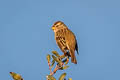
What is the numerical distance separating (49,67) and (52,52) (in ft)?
2.05

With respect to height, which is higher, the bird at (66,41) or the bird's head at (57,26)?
the bird's head at (57,26)

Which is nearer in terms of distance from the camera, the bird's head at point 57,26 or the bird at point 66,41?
the bird at point 66,41

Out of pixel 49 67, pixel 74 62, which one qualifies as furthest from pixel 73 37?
pixel 49 67

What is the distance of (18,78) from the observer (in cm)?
246

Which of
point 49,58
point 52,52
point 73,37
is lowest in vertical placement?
point 49,58

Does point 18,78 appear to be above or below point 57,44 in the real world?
below

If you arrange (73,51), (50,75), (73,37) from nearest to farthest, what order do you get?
(50,75)
(73,51)
(73,37)

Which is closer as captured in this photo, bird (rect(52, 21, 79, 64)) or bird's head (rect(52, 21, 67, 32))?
bird (rect(52, 21, 79, 64))

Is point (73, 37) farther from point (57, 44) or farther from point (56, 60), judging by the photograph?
point (56, 60)

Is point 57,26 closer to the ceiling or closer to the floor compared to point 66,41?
closer to the ceiling

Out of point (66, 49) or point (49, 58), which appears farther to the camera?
point (66, 49)

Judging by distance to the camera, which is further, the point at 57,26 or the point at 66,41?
the point at 57,26

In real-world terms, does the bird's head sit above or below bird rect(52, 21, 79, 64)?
above

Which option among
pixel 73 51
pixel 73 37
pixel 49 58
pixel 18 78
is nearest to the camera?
pixel 18 78
